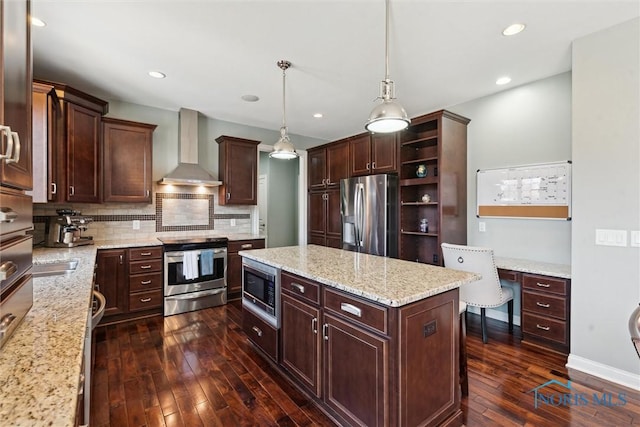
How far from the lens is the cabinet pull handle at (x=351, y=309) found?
1641mm

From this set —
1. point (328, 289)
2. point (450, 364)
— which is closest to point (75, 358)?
point (328, 289)

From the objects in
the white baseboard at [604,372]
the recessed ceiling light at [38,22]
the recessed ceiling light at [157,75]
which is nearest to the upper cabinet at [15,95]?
the recessed ceiling light at [38,22]

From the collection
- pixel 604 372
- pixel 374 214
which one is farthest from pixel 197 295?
pixel 604 372

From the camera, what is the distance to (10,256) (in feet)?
3.00

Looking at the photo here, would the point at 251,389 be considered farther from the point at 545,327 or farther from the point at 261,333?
the point at 545,327

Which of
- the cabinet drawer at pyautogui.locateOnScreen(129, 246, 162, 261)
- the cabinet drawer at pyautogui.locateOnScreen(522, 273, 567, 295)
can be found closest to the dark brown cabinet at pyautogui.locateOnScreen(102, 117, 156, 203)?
the cabinet drawer at pyautogui.locateOnScreen(129, 246, 162, 261)

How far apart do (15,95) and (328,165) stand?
461cm

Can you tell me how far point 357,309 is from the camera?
5.40 ft

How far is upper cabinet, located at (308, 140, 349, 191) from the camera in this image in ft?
16.7

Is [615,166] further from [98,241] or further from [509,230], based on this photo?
[98,241]

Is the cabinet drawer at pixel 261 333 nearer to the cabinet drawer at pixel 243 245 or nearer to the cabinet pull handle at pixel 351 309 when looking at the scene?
the cabinet pull handle at pixel 351 309

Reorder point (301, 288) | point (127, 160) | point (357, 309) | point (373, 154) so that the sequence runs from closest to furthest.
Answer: point (357, 309), point (301, 288), point (127, 160), point (373, 154)

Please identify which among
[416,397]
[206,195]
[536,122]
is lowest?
[416,397]

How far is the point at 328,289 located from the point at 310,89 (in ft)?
8.63
